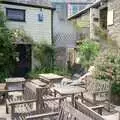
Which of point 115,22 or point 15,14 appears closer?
point 115,22

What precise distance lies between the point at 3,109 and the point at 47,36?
8.51 metres

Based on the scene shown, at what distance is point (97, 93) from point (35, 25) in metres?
8.90

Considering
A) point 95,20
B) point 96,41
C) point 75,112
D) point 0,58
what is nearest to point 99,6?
point 95,20

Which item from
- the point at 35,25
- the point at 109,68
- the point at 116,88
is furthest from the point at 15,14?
the point at 116,88

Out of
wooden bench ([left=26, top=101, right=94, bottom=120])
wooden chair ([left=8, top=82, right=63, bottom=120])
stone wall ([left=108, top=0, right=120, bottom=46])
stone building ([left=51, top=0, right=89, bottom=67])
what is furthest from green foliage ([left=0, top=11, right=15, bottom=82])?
wooden bench ([left=26, top=101, right=94, bottom=120])

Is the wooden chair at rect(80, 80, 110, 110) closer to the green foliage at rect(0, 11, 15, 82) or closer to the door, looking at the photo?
the green foliage at rect(0, 11, 15, 82)

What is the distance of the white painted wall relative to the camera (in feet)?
51.2

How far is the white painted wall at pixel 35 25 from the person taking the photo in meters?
15.6

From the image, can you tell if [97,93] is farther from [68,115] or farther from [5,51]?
[5,51]

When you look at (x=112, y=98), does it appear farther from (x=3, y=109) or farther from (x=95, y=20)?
(x=95, y=20)

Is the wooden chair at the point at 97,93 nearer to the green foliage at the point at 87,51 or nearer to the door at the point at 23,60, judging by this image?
the green foliage at the point at 87,51

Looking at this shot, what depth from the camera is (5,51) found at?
1373 cm

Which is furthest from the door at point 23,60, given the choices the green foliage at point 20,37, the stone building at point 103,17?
the stone building at point 103,17

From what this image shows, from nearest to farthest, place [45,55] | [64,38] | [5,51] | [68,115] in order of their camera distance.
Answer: [68,115], [5,51], [45,55], [64,38]
